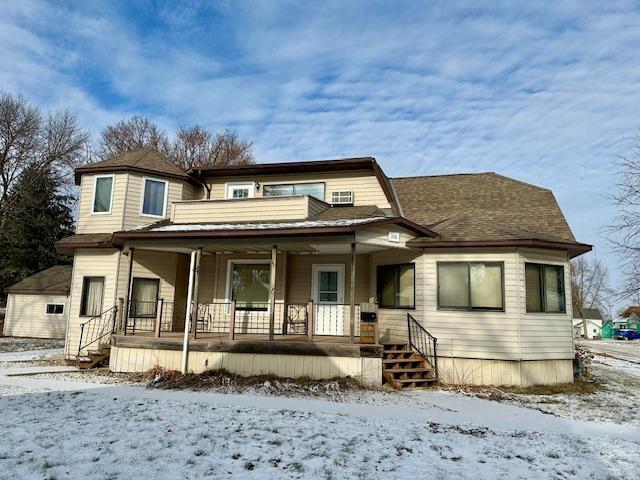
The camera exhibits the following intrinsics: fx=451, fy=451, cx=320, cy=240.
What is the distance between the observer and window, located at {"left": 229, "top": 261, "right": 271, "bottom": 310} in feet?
45.8

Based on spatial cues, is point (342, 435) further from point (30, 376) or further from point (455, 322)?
point (30, 376)

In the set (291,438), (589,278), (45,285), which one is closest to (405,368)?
(291,438)

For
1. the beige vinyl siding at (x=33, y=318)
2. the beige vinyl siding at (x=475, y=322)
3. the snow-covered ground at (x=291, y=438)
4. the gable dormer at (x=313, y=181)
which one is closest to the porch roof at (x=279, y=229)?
the beige vinyl siding at (x=475, y=322)

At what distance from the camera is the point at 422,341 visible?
1155 cm

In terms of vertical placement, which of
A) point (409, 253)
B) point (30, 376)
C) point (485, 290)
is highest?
point (409, 253)

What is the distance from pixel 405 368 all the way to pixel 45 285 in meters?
21.9

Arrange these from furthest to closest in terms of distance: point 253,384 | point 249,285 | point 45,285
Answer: point 45,285, point 249,285, point 253,384

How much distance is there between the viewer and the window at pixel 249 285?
1395 cm

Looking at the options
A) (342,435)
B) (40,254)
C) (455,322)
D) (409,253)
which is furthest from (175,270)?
(40,254)

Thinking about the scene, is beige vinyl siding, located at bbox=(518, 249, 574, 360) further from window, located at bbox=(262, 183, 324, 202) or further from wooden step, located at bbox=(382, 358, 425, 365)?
window, located at bbox=(262, 183, 324, 202)

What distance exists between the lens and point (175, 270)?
48.1 ft

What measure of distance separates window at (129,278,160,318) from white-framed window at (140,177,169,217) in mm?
2283

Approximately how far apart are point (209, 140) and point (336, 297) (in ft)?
92.3

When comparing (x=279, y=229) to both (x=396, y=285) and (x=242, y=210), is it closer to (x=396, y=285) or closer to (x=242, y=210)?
(x=242, y=210)
